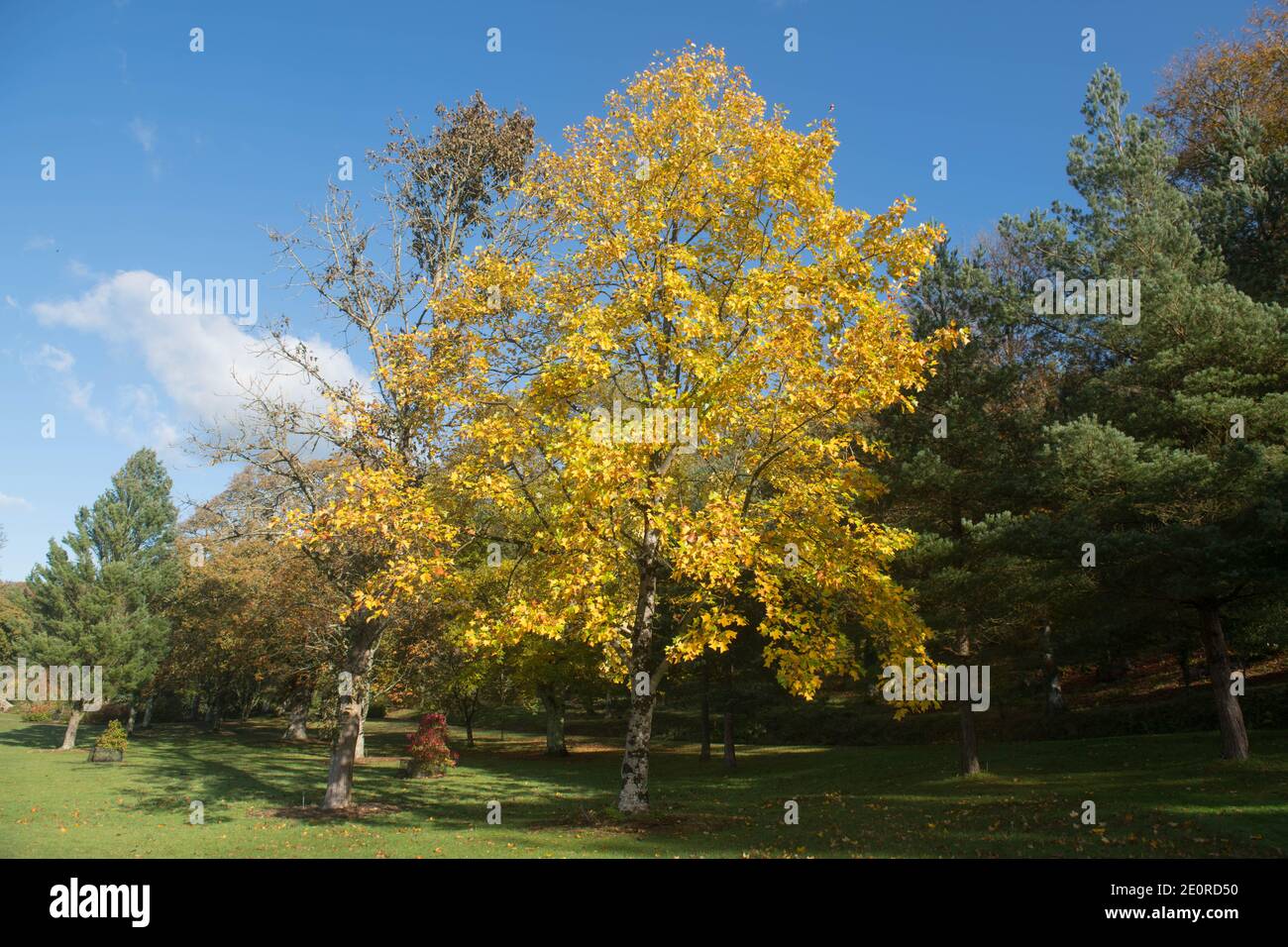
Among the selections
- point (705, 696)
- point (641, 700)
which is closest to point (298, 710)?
point (705, 696)

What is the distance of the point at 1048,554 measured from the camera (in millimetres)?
17938

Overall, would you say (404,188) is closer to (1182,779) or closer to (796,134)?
(796,134)

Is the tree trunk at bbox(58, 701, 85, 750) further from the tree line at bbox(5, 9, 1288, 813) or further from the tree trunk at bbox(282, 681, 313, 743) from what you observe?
the tree line at bbox(5, 9, 1288, 813)

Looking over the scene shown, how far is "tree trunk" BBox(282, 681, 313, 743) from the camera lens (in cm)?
3938

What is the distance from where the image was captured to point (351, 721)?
1819 cm

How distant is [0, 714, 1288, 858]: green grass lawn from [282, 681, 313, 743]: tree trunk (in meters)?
5.63

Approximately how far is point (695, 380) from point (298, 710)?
127 ft

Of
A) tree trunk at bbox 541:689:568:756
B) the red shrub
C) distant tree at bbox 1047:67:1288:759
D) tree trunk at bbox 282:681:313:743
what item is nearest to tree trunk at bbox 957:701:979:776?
→ distant tree at bbox 1047:67:1288:759

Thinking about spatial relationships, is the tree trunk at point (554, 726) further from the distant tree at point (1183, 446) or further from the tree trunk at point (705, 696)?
the distant tree at point (1183, 446)

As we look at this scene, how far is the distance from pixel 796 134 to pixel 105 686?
46306mm

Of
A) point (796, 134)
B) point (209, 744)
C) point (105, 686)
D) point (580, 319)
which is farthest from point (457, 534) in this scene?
point (105, 686)

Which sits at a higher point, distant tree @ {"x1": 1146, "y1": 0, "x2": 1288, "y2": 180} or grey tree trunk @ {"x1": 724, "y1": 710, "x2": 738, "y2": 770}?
distant tree @ {"x1": 1146, "y1": 0, "x2": 1288, "y2": 180}

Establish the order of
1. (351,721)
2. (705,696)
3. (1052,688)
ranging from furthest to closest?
(705,696), (1052,688), (351,721)

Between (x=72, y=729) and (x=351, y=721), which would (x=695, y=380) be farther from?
(x=72, y=729)
